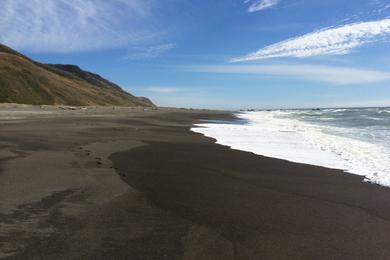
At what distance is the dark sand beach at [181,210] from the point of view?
197 inches

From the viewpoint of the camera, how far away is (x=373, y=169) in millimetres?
11297

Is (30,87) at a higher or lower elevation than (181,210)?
higher

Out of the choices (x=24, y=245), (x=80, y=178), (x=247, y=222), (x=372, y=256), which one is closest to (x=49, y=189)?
(x=80, y=178)

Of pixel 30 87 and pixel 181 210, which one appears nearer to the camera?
pixel 181 210

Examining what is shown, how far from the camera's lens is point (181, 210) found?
6.73 m

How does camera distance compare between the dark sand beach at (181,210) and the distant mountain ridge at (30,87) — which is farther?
the distant mountain ridge at (30,87)

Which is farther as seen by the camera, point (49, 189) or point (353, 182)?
point (353, 182)

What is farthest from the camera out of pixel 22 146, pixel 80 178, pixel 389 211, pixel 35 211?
pixel 22 146

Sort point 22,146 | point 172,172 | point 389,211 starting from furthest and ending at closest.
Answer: point 22,146, point 172,172, point 389,211

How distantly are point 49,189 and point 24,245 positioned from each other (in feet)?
9.13

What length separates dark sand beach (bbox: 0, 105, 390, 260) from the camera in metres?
5.01

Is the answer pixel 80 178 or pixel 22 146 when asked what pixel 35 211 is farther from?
pixel 22 146

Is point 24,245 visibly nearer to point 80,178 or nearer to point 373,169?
point 80,178

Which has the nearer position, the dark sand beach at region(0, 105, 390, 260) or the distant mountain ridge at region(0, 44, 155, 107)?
the dark sand beach at region(0, 105, 390, 260)
